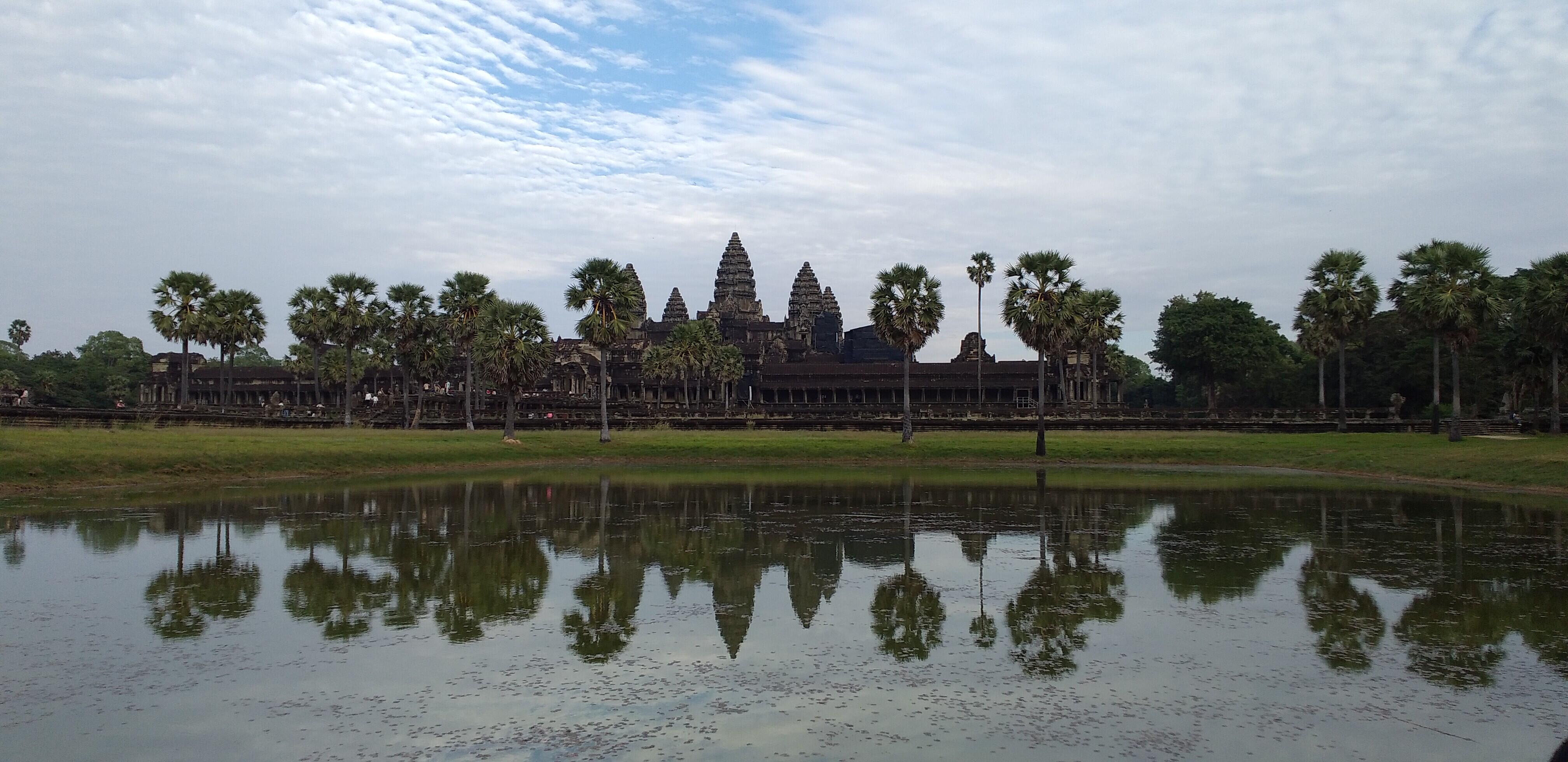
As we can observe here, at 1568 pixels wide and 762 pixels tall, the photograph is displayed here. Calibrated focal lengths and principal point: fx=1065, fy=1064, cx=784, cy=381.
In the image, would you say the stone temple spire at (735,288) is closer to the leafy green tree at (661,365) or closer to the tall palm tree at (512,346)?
the leafy green tree at (661,365)

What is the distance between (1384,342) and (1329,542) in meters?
60.6

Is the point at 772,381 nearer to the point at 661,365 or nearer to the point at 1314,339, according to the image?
the point at 661,365

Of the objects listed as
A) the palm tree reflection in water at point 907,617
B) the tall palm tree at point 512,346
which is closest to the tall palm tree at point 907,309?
the tall palm tree at point 512,346

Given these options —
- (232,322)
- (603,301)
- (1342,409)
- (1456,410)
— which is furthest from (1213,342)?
(232,322)

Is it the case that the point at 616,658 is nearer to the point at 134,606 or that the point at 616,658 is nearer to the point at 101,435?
the point at 134,606

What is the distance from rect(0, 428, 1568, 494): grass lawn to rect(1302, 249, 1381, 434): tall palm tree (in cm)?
635

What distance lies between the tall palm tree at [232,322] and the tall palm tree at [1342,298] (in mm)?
68916

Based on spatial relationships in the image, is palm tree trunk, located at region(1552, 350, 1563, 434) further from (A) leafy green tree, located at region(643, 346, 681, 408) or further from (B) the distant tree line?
(A) leafy green tree, located at region(643, 346, 681, 408)

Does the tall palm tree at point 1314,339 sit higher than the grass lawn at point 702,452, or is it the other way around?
the tall palm tree at point 1314,339

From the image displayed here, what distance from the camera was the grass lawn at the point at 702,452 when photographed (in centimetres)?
3578

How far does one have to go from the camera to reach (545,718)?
10.6 metres

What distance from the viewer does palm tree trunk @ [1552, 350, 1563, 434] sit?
4909 cm

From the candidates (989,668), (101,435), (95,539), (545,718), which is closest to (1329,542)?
(989,668)

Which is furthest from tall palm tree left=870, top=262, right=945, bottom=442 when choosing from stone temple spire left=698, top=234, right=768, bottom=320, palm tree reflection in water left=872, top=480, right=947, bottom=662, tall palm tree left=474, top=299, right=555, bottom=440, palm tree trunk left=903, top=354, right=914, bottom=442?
stone temple spire left=698, top=234, right=768, bottom=320
